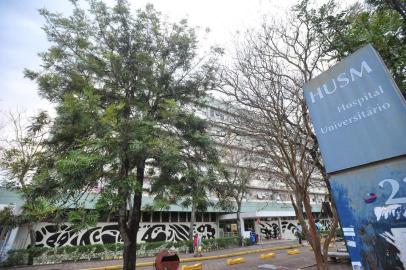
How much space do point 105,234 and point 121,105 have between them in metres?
18.8

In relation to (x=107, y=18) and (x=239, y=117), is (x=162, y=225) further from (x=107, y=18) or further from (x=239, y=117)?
(x=107, y=18)

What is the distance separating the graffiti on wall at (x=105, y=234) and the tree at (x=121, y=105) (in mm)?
10385

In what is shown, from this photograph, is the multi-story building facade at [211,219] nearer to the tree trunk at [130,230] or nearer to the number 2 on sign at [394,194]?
the tree trunk at [130,230]

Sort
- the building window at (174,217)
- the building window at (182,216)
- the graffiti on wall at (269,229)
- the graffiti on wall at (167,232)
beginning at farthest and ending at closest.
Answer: the graffiti on wall at (269,229), the building window at (182,216), the building window at (174,217), the graffiti on wall at (167,232)

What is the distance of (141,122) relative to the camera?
6465 millimetres

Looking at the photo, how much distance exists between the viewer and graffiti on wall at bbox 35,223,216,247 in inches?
742

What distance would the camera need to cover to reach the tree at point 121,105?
560cm

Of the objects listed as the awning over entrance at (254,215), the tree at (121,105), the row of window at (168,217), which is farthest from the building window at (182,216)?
the tree at (121,105)

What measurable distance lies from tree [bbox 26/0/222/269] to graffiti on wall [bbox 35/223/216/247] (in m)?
10.4

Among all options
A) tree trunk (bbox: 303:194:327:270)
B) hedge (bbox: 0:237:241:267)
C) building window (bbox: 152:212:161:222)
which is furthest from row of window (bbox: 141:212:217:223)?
tree trunk (bbox: 303:194:327:270)

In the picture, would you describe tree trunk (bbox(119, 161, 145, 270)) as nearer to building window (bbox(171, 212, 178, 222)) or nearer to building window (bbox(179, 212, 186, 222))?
building window (bbox(171, 212, 178, 222))

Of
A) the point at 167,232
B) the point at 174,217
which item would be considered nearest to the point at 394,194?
the point at 167,232

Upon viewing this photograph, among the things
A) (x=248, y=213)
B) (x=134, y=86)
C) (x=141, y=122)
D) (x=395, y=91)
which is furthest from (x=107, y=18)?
(x=248, y=213)

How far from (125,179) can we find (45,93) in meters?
4.07
